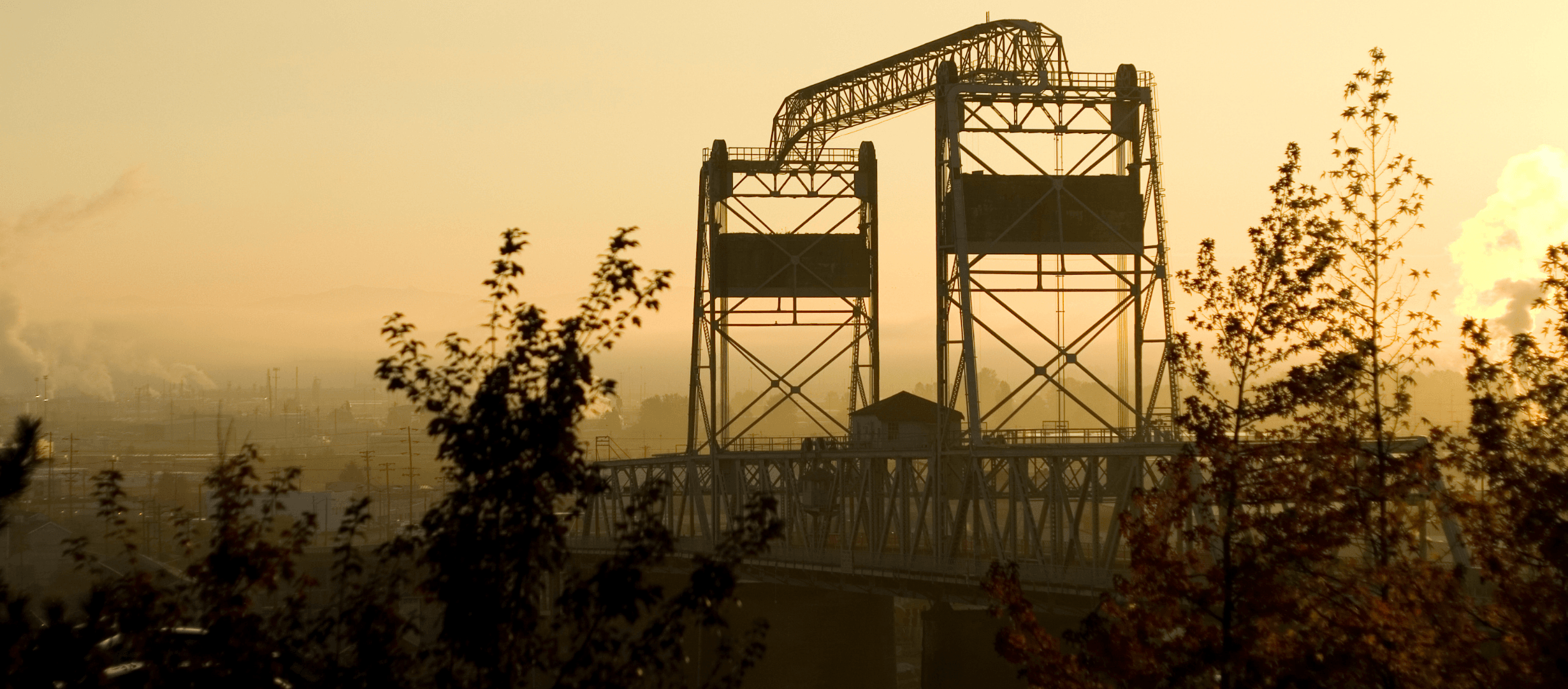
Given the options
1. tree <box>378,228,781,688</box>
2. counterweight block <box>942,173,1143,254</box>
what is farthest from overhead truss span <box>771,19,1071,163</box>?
tree <box>378,228,781,688</box>

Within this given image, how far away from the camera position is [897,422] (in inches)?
2036

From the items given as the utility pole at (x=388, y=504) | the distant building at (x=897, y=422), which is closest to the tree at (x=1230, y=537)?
the distant building at (x=897, y=422)

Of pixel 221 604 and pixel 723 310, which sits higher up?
pixel 723 310

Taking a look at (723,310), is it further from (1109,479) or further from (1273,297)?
(1273,297)

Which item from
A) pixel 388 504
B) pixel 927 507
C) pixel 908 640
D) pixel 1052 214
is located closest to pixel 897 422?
pixel 927 507

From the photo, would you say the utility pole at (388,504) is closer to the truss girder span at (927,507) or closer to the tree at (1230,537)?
the truss girder span at (927,507)

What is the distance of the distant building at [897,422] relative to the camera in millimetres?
51312

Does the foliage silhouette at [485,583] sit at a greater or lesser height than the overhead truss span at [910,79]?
lesser

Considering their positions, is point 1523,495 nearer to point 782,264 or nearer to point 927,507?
point 927,507

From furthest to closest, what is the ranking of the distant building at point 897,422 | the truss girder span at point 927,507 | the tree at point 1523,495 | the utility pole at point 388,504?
the utility pole at point 388,504 < the distant building at point 897,422 < the truss girder span at point 927,507 < the tree at point 1523,495

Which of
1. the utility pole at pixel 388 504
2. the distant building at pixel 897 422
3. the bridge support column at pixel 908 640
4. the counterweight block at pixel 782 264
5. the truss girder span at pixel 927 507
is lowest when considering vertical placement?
the bridge support column at pixel 908 640

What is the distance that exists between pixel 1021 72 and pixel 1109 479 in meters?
13.2

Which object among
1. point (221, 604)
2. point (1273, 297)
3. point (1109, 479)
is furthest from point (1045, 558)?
point (221, 604)

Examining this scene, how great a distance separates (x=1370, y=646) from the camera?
59.2 ft
